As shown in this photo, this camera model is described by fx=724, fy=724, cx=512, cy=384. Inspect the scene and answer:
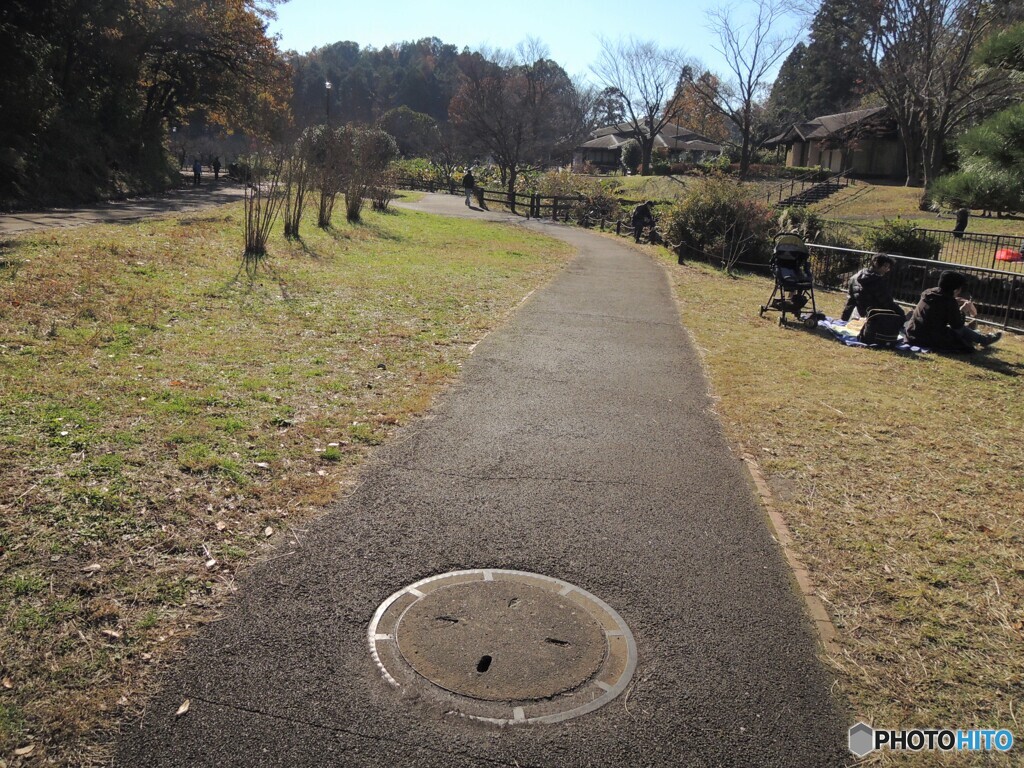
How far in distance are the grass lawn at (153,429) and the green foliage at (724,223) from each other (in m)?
10.5

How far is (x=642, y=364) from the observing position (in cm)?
897

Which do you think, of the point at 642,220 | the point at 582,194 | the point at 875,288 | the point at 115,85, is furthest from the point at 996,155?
the point at 115,85

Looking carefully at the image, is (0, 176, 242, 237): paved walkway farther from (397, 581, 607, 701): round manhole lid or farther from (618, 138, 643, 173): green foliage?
(618, 138, 643, 173): green foliage

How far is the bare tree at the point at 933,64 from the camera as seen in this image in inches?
1445

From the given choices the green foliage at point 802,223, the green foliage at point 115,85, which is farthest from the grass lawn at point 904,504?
the green foliage at point 115,85

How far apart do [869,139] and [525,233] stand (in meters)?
42.5

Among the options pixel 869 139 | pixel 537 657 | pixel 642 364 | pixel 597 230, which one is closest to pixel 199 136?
pixel 597 230

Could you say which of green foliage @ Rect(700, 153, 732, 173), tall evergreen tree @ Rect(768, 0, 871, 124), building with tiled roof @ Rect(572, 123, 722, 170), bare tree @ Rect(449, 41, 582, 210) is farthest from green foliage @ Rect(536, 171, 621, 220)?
building with tiled roof @ Rect(572, 123, 722, 170)

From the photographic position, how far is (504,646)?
11.4 ft

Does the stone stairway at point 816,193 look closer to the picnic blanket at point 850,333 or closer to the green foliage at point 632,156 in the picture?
the green foliage at point 632,156

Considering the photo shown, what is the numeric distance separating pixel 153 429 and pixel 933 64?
46.6 m

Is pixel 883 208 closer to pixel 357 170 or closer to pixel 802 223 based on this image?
pixel 802 223

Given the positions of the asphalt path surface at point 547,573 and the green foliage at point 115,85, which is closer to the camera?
the asphalt path surface at point 547,573

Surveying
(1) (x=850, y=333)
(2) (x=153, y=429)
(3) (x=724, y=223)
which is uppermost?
(3) (x=724, y=223)
